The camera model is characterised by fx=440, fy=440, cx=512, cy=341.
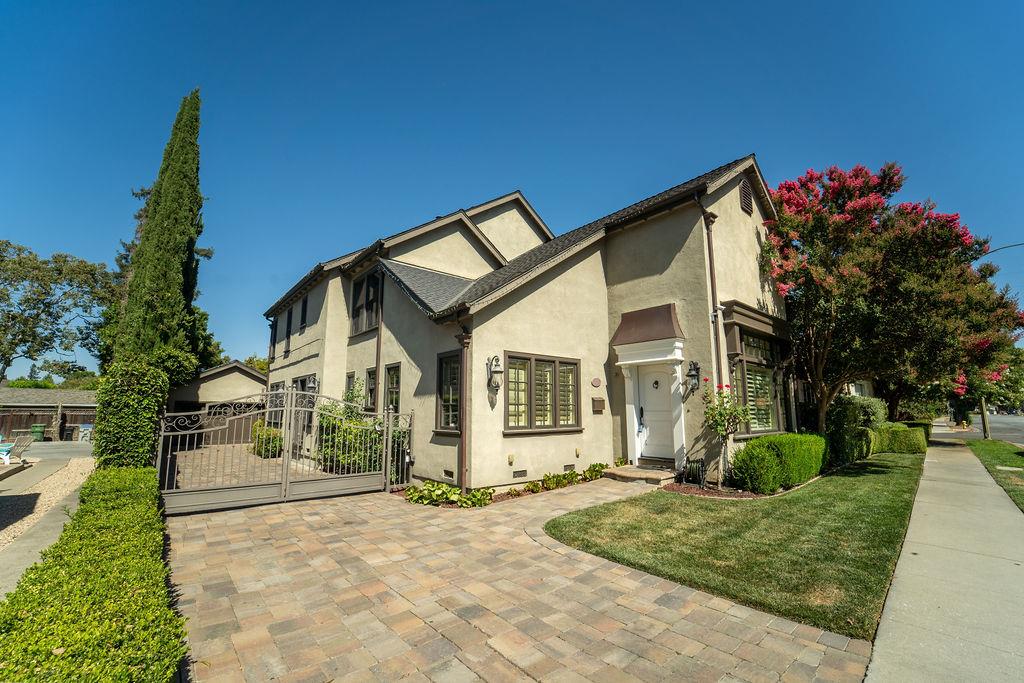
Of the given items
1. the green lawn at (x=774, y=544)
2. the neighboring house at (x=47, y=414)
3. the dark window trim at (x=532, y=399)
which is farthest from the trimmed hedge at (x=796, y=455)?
the neighboring house at (x=47, y=414)

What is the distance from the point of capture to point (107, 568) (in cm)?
357

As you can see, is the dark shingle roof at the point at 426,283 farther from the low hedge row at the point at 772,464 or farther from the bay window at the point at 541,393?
the low hedge row at the point at 772,464

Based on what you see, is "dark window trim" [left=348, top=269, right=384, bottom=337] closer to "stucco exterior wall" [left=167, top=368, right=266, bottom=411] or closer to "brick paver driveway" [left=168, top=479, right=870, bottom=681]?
"brick paver driveway" [left=168, top=479, right=870, bottom=681]

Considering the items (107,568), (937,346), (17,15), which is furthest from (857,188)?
(17,15)

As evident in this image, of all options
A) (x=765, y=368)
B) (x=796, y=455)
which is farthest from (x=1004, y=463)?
(x=796, y=455)

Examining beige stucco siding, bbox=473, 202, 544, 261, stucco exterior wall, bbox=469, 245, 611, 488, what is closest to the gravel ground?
stucco exterior wall, bbox=469, 245, 611, 488

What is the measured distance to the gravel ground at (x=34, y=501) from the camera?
24.8ft

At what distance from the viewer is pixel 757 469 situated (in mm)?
9086

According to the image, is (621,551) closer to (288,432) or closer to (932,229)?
(288,432)

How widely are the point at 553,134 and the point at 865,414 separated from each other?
15.7 meters

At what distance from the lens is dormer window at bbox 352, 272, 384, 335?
14.0m

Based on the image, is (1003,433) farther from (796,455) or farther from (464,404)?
(464,404)

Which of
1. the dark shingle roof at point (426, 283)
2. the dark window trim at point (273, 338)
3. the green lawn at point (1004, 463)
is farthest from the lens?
the dark window trim at point (273, 338)

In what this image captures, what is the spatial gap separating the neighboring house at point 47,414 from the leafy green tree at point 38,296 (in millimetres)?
9506
